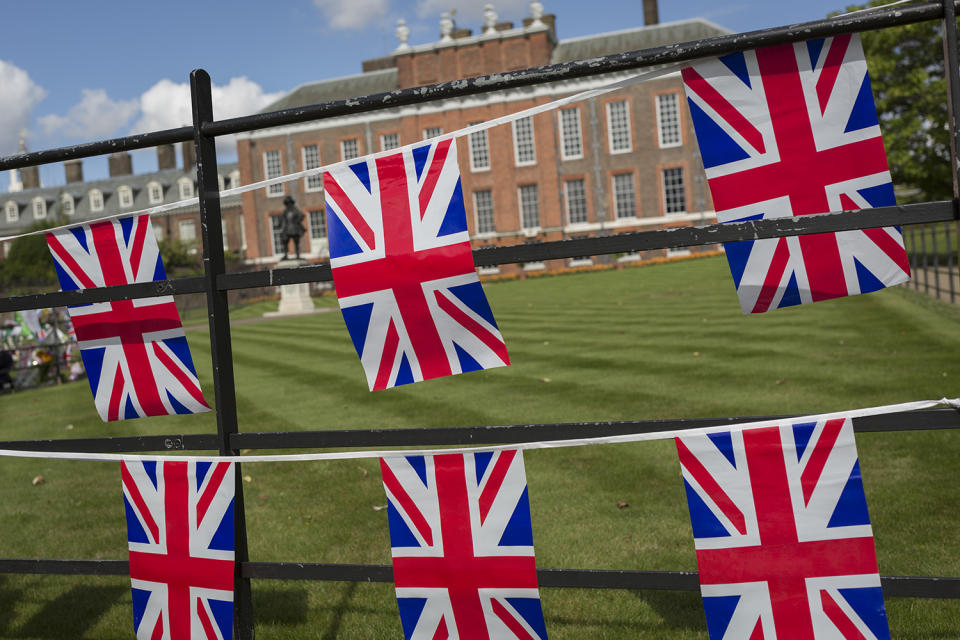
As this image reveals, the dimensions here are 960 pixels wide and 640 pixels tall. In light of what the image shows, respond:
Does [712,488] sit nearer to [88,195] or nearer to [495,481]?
[495,481]

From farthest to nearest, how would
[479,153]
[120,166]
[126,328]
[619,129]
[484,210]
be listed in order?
[120,166] → [484,210] → [479,153] → [619,129] → [126,328]

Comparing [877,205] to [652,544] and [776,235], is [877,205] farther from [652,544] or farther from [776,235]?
[652,544]

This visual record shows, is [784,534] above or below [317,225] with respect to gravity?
below

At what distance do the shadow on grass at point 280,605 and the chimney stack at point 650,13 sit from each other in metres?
53.6

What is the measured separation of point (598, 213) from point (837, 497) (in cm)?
4791

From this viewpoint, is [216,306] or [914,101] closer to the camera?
[216,306]

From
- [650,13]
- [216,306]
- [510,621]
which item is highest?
[650,13]

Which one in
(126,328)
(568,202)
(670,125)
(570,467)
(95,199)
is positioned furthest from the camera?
(95,199)

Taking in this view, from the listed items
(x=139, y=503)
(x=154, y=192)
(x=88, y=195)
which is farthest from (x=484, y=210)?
(x=139, y=503)

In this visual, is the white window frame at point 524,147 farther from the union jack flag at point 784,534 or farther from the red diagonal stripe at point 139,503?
the union jack flag at point 784,534

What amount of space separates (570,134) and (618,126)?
2.92m

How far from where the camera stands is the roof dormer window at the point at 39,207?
238 feet

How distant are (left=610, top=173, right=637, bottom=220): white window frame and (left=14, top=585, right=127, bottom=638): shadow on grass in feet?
152

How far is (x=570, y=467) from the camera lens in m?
5.36
